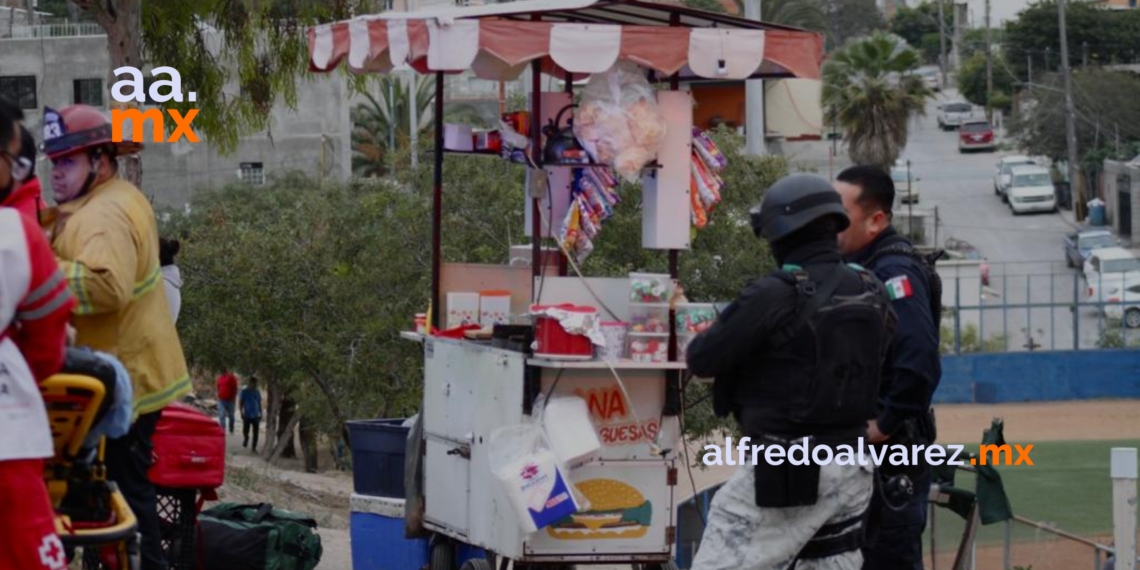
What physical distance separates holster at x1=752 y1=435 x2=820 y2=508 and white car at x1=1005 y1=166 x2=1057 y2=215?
63246 mm

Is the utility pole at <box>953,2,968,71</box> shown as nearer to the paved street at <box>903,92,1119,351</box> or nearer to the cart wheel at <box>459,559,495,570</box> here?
the paved street at <box>903,92,1119,351</box>

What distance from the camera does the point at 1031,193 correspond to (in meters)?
66.6

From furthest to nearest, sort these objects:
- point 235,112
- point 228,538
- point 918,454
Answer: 1. point 235,112
2. point 228,538
3. point 918,454

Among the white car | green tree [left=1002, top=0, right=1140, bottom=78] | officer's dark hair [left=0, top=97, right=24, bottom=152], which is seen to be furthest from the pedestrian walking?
green tree [left=1002, top=0, right=1140, bottom=78]

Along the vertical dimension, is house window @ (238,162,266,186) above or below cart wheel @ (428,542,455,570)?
above

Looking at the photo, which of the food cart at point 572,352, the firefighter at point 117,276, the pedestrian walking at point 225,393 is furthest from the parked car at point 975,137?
the firefighter at point 117,276

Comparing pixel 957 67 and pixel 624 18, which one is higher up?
pixel 957 67

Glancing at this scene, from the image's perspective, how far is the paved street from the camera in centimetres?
4872

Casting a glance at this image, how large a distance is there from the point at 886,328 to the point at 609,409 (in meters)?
2.30

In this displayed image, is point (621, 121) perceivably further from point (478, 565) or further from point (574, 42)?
point (478, 565)

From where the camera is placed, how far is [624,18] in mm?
9367

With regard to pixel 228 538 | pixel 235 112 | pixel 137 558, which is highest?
pixel 235 112

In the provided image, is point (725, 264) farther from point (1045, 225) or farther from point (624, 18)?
point (1045, 225)

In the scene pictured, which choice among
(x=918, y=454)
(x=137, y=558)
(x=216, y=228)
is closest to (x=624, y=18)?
(x=918, y=454)
